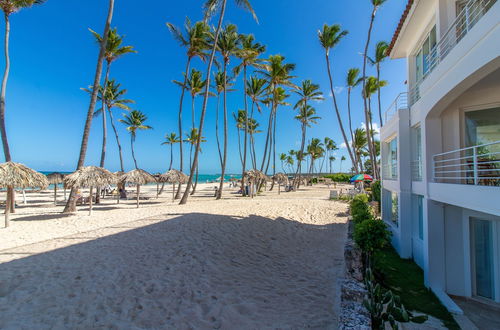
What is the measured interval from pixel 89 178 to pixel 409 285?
46.5 feet

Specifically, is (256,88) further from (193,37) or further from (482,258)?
(482,258)

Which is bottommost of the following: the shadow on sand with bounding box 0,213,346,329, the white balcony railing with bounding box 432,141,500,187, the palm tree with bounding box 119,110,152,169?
the shadow on sand with bounding box 0,213,346,329

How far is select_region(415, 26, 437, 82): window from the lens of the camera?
687cm

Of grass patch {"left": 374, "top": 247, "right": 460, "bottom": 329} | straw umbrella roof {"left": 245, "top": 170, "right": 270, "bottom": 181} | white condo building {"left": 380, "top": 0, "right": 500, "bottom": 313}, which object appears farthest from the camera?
straw umbrella roof {"left": 245, "top": 170, "right": 270, "bottom": 181}

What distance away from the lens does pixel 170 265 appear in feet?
18.8

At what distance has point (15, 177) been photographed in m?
9.50

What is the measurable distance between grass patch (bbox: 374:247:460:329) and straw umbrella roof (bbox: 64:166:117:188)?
13.0m

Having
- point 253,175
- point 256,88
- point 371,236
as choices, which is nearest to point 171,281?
point 371,236

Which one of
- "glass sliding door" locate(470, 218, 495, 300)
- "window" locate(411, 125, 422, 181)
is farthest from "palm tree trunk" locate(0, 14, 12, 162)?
"glass sliding door" locate(470, 218, 495, 300)

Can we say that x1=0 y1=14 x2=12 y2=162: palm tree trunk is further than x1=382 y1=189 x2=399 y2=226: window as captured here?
Yes

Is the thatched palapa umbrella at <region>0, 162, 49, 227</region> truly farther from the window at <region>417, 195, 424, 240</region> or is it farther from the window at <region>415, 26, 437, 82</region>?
the window at <region>415, 26, 437, 82</region>

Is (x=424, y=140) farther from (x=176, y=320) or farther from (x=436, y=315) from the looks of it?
(x=176, y=320)

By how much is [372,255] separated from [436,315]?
6.15ft

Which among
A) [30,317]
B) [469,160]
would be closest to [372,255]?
[469,160]
